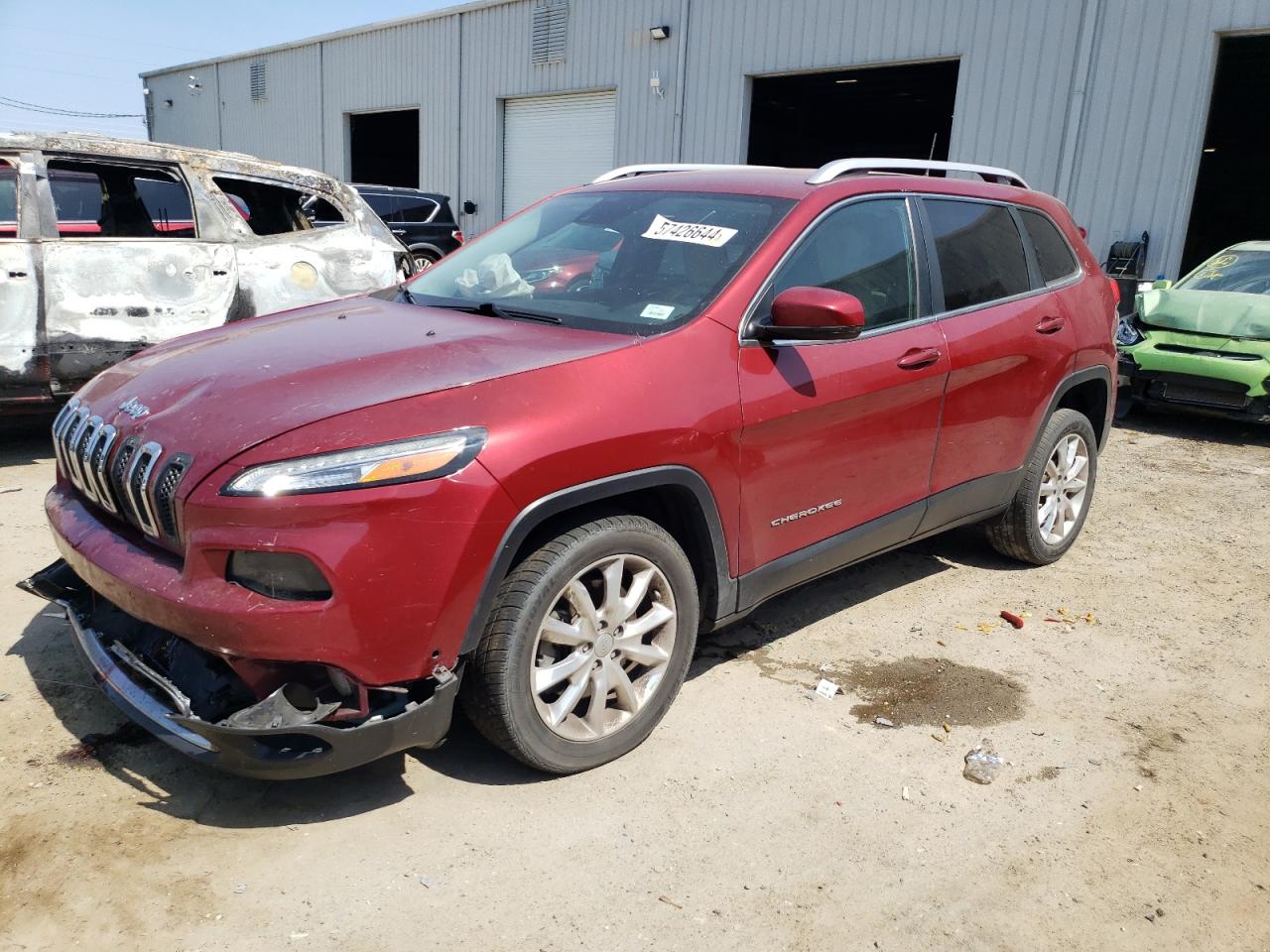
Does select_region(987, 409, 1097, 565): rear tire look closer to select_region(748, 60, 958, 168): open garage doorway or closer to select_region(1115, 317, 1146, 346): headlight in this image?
select_region(1115, 317, 1146, 346): headlight

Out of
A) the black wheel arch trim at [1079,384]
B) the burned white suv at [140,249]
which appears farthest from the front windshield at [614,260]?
the burned white suv at [140,249]

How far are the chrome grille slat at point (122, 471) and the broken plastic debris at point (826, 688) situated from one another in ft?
7.35

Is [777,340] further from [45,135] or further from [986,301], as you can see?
[45,135]

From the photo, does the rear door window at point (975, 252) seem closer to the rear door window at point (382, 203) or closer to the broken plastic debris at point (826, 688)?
the broken plastic debris at point (826, 688)

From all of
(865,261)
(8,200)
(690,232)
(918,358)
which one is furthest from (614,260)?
(8,200)

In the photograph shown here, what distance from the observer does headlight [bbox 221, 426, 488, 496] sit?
7.90ft

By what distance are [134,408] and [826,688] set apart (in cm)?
250

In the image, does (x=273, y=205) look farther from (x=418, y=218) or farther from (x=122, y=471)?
(x=418, y=218)

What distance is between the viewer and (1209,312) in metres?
8.53

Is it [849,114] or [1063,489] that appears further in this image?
[849,114]

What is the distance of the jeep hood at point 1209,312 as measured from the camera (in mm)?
8242

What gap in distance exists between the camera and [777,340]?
3.28 metres

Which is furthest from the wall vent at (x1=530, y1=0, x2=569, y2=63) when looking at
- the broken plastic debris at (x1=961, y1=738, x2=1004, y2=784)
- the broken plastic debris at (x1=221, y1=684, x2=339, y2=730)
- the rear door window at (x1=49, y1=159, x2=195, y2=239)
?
the broken plastic debris at (x1=221, y1=684, x2=339, y2=730)

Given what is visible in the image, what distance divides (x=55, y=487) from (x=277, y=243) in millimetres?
3798
